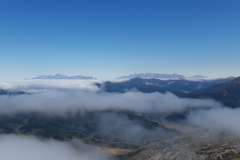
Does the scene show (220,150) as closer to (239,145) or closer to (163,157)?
(239,145)

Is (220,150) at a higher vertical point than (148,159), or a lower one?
higher

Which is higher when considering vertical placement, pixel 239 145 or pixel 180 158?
pixel 239 145

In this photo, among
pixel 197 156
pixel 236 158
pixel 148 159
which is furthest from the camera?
pixel 148 159

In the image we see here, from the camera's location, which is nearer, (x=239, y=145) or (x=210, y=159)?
(x=210, y=159)

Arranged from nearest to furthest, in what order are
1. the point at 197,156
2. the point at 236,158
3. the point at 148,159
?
the point at 236,158 < the point at 197,156 < the point at 148,159

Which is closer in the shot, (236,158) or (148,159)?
(236,158)

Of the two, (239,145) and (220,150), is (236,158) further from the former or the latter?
(239,145)

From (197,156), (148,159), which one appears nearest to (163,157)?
(148,159)

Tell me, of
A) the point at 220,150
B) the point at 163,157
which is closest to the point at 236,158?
the point at 220,150
